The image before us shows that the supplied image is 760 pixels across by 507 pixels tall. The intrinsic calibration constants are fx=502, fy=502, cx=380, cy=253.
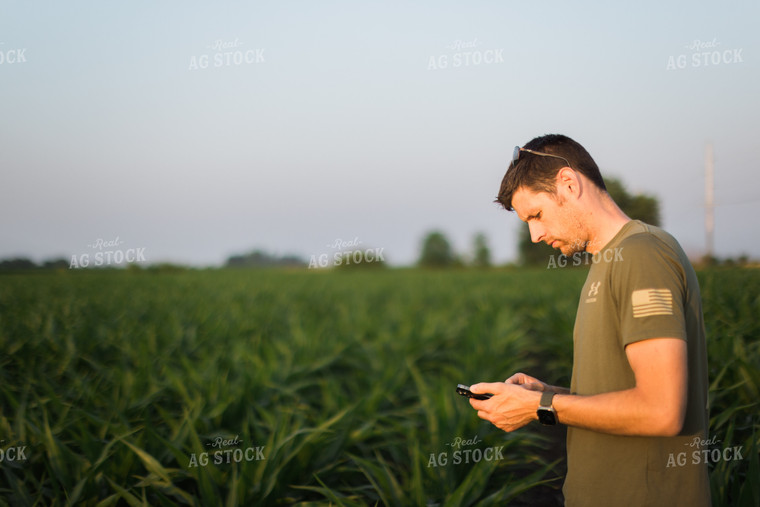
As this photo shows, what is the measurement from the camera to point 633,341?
1.12 m

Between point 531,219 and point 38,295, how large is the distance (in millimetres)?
9478

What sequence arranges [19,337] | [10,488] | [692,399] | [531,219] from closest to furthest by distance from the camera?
[692,399] < [531,219] < [10,488] < [19,337]

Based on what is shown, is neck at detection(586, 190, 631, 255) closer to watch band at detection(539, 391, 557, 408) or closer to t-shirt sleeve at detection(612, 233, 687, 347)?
t-shirt sleeve at detection(612, 233, 687, 347)

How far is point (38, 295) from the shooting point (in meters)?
8.54

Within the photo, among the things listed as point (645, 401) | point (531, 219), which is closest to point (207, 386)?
point (531, 219)

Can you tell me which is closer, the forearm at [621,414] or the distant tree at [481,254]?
the forearm at [621,414]

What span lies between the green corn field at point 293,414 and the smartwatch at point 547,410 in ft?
4.07

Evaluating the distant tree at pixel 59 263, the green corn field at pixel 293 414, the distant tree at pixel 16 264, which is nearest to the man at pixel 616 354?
the green corn field at pixel 293 414

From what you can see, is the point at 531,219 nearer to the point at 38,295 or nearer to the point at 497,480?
the point at 497,480

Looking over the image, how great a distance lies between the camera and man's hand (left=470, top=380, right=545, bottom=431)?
1.33 m

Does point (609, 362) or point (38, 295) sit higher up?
point (38, 295)

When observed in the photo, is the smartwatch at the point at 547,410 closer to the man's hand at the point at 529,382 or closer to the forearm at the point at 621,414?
the forearm at the point at 621,414

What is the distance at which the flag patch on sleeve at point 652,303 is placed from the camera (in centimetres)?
110

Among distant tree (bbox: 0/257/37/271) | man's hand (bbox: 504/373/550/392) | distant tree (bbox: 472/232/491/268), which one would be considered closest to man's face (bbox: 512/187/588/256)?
man's hand (bbox: 504/373/550/392)
